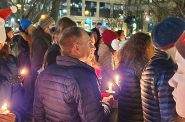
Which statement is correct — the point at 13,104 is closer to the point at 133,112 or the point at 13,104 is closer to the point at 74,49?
the point at 74,49

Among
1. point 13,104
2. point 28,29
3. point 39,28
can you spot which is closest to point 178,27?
point 13,104

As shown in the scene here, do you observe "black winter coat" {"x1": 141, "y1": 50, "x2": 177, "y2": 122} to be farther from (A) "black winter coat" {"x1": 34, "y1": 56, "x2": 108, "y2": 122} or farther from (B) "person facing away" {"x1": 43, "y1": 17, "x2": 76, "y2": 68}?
(B) "person facing away" {"x1": 43, "y1": 17, "x2": 76, "y2": 68}

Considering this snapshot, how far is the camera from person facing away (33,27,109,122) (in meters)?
4.13

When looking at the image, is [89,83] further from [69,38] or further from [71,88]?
[69,38]

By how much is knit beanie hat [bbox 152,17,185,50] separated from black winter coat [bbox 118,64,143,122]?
2.74ft

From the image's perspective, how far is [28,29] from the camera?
922cm

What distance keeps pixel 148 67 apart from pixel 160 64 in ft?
0.54

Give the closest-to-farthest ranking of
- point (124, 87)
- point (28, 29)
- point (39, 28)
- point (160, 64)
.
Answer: point (160, 64)
point (124, 87)
point (39, 28)
point (28, 29)

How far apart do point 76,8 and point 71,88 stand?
8090 cm

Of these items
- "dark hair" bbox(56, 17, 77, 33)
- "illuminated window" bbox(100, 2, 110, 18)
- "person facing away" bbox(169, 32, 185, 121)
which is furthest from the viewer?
"illuminated window" bbox(100, 2, 110, 18)

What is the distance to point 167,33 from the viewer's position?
171 inches

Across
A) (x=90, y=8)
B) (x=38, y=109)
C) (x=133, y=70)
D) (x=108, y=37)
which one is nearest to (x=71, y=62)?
(x=38, y=109)

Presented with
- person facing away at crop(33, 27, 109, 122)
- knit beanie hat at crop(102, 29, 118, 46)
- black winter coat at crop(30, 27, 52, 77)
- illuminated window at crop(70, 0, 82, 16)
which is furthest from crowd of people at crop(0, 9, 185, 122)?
illuminated window at crop(70, 0, 82, 16)

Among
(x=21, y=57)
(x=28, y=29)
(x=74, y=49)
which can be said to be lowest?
(x=21, y=57)
